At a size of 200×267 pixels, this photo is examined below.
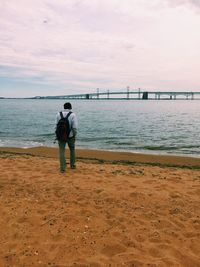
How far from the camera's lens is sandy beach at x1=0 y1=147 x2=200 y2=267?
14.4ft

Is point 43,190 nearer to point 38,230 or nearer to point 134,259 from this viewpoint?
point 38,230

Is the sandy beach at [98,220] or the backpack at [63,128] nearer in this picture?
the sandy beach at [98,220]

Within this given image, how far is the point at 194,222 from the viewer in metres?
5.58

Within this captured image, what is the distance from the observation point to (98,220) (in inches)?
219

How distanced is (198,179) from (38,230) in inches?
217

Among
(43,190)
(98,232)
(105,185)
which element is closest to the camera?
(98,232)

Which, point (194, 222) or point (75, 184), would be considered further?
point (75, 184)

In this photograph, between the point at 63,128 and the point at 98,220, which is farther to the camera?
the point at 63,128

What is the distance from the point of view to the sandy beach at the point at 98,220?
4.39 m

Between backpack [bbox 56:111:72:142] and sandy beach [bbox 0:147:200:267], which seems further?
backpack [bbox 56:111:72:142]

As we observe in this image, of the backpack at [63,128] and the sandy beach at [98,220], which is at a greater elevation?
the backpack at [63,128]

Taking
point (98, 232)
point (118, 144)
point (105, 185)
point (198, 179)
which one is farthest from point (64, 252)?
point (118, 144)

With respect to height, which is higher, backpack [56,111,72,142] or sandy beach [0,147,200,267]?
backpack [56,111,72,142]

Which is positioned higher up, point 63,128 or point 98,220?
point 63,128
